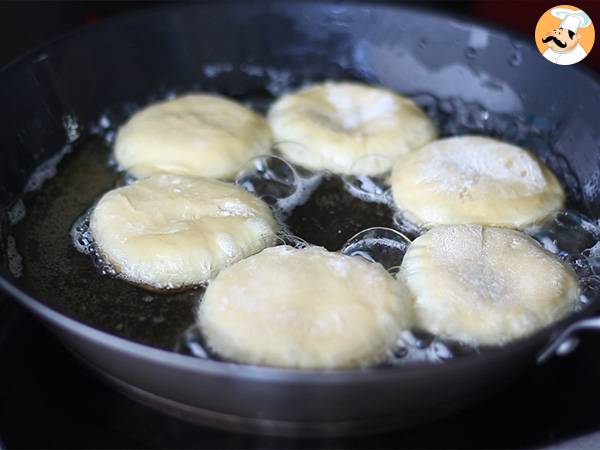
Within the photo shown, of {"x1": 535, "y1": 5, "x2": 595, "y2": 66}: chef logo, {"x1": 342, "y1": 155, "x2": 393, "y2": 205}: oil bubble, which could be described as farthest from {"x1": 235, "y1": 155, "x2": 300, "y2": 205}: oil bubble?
{"x1": 535, "y1": 5, "x2": 595, "y2": 66}: chef logo

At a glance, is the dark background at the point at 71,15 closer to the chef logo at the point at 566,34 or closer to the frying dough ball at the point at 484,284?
the chef logo at the point at 566,34

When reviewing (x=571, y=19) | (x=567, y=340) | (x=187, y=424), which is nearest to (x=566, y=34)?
(x=571, y=19)

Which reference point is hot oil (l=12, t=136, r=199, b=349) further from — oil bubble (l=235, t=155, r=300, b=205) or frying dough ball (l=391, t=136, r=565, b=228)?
frying dough ball (l=391, t=136, r=565, b=228)

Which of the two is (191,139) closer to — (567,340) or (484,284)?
(484,284)

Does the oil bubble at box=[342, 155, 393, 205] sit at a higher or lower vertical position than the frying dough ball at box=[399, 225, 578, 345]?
higher

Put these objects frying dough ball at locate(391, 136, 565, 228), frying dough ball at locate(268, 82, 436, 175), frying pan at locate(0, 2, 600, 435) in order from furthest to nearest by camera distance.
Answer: frying dough ball at locate(268, 82, 436, 175), frying dough ball at locate(391, 136, 565, 228), frying pan at locate(0, 2, 600, 435)

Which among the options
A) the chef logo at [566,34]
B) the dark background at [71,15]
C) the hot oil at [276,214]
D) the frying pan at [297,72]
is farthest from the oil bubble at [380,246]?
the dark background at [71,15]

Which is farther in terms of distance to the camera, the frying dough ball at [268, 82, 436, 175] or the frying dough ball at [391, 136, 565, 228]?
the frying dough ball at [268, 82, 436, 175]
